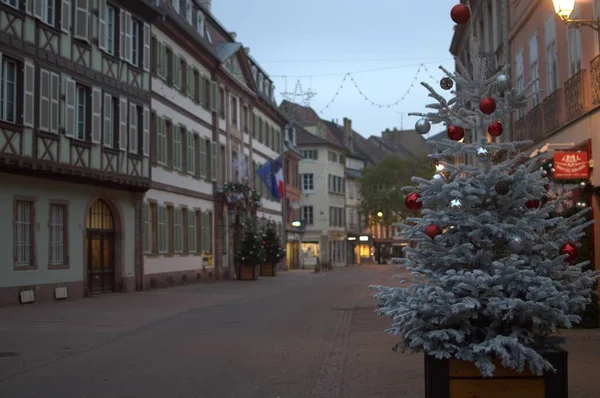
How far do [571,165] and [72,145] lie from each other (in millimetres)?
14428

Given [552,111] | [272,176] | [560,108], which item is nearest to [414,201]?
[560,108]

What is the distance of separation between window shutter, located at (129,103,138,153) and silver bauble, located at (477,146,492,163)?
23.1m

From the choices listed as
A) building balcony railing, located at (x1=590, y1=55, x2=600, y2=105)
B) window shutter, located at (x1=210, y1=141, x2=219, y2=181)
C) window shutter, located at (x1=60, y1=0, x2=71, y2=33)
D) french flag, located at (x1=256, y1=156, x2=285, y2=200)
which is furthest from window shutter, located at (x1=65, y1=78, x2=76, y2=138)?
window shutter, located at (x1=210, y1=141, x2=219, y2=181)

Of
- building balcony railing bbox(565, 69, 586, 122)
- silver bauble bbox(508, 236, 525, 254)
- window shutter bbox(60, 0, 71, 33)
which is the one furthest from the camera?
window shutter bbox(60, 0, 71, 33)

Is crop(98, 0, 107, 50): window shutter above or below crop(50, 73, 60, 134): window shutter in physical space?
above

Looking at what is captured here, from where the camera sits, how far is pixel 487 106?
7.11m

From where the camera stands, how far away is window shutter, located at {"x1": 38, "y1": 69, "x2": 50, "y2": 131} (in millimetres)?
23578

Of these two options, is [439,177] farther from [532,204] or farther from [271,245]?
[271,245]

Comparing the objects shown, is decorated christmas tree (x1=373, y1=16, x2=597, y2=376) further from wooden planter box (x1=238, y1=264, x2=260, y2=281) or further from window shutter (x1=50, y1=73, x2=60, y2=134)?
wooden planter box (x1=238, y1=264, x2=260, y2=281)

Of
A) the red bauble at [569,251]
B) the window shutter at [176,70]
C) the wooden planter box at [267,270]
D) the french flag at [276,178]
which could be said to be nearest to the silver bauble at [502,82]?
the red bauble at [569,251]

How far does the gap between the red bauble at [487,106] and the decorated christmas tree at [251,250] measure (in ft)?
113

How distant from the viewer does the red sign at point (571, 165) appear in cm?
1592

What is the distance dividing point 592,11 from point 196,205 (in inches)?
1036

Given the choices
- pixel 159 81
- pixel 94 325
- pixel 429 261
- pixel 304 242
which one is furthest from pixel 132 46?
pixel 304 242
